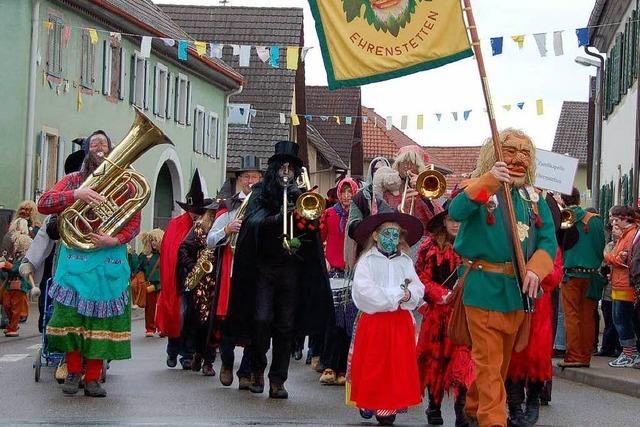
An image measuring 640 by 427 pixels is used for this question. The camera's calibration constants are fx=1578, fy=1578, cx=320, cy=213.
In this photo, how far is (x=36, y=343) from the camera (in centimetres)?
1922

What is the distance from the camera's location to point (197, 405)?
11.7 m

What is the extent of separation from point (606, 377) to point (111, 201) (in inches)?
203

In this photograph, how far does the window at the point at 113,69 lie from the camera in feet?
116

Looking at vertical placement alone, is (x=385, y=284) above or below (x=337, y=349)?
above

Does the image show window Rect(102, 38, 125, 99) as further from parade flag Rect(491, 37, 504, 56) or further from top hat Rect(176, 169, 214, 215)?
top hat Rect(176, 169, 214, 215)

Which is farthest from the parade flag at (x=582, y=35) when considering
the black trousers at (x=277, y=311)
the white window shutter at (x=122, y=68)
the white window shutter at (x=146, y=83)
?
the white window shutter at (x=146, y=83)

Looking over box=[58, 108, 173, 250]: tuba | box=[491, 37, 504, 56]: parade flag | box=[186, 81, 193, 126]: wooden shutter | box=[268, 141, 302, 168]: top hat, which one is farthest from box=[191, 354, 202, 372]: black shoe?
box=[186, 81, 193, 126]: wooden shutter

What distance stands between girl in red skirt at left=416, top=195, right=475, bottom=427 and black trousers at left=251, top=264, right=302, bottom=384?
160cm

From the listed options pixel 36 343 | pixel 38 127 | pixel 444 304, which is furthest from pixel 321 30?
pixel 38 127

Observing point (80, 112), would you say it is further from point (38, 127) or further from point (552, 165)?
point (552, 165)

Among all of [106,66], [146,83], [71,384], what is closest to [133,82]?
[146,83]

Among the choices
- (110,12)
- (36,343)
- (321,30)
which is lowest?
(36,343)

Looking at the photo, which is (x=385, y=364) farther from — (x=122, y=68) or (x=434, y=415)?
(x=122, y=68)

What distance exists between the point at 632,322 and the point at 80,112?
64.3ft
